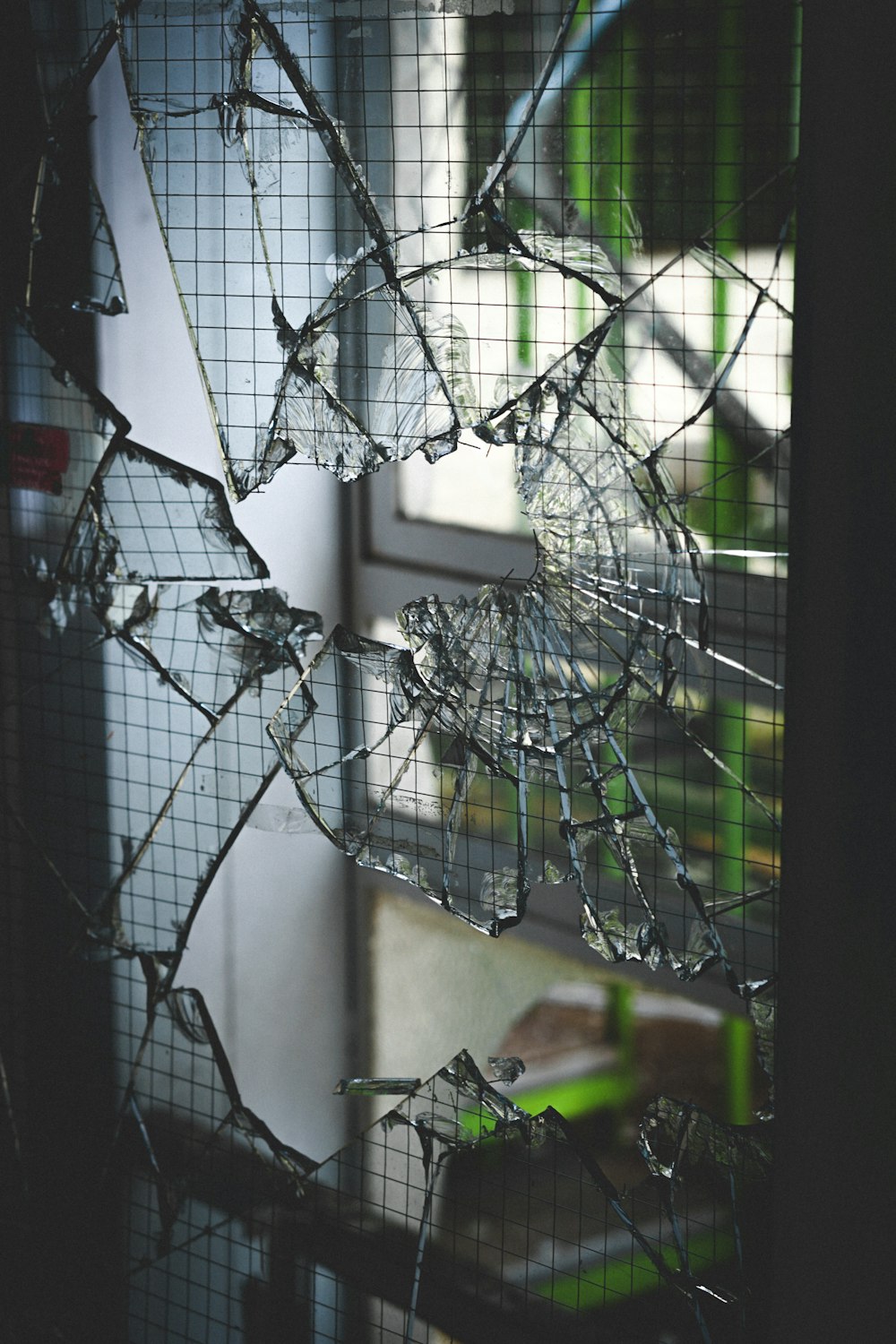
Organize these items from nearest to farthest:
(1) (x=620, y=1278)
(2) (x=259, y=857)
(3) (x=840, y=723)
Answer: (3) (x=840, y=723)
(1) (x=620, y=1278)
(2) (x=259, y=857)

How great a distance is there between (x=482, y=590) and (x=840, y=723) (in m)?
0.32

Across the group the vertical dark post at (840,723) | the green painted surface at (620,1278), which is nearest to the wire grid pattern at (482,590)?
the green painted surface at (620,1278)

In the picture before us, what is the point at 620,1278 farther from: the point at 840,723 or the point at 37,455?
the point at 37,455

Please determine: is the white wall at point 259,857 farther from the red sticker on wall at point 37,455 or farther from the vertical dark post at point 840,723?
the vertical dark post at point 840,723

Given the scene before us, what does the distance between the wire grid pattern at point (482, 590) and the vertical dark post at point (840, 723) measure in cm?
11

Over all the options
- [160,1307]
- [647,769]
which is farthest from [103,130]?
[160,1307]

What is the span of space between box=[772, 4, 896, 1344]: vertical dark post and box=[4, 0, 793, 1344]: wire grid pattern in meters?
0.11

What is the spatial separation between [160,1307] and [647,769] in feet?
1.99

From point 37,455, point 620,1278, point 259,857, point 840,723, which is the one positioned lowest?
point 620,1278

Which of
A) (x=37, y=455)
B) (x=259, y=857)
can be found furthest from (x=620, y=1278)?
(x=37, y=455)

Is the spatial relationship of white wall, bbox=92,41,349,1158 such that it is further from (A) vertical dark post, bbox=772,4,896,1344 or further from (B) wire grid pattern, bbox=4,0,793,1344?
(A) vertical dark post, bbox=772,4,896,1344

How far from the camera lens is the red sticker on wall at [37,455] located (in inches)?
44.7

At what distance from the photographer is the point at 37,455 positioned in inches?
45.2

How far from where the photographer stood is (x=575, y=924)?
1009 millimetres
